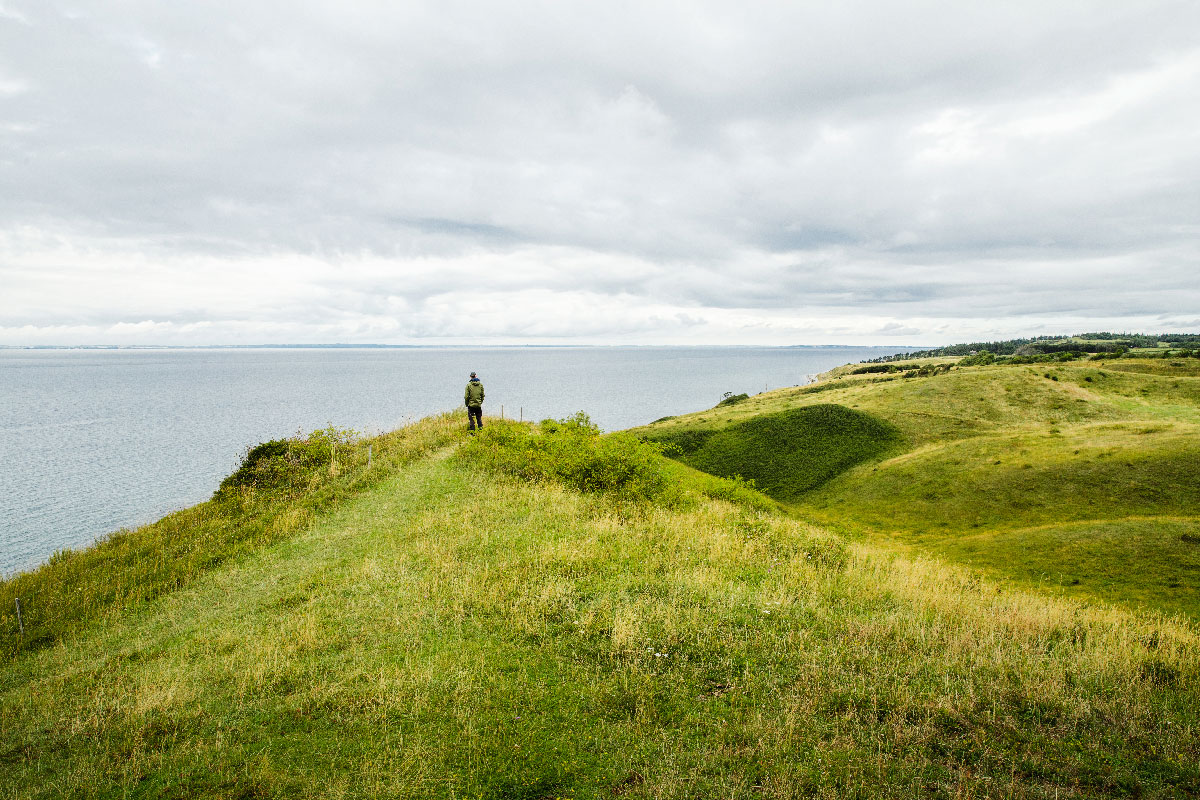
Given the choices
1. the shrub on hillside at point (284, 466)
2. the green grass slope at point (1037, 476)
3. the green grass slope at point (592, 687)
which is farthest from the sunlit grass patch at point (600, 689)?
the shrub on hillside at point (284, 466)

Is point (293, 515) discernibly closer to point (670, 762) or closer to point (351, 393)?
point (670, 762)

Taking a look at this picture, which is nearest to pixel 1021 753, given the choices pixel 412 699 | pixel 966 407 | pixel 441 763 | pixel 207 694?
pixel 441 763

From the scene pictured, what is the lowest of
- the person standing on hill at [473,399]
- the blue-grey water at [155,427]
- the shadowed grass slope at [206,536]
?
the blue-grey water at [155,427]

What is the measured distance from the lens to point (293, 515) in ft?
70.4

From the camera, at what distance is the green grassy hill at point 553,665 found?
24.5 ft

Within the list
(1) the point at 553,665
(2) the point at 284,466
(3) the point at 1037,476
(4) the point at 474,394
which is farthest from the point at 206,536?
(3) the point at 1037,476

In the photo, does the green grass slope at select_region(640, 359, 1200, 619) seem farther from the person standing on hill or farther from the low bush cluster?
the person standing on hill

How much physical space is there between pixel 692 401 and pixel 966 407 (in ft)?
348

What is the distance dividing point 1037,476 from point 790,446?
2116 centimetres

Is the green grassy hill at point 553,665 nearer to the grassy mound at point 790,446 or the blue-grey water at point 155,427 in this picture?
the blue-grey water at point 155,427

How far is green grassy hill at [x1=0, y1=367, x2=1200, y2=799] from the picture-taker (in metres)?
7.46

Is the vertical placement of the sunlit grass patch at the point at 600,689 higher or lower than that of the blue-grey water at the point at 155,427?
higher

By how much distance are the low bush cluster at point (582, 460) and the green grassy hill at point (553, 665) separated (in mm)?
1078

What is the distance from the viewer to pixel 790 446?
2163 inches
